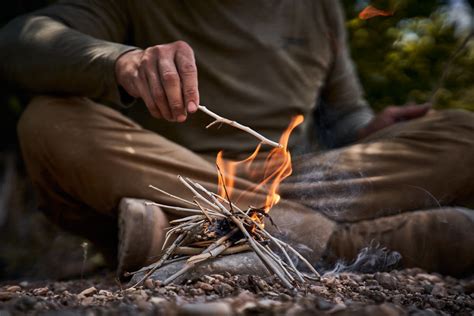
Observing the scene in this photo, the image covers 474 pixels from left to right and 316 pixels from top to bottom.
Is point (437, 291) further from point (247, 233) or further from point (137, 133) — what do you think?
point (137, 133)

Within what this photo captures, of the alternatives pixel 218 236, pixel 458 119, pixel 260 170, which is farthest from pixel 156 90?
pixel 458 119

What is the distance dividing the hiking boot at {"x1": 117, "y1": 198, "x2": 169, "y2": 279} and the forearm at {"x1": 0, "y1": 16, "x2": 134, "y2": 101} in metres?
0.43

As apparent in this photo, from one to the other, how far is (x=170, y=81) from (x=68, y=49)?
826 mm

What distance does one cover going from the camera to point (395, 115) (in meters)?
3.12

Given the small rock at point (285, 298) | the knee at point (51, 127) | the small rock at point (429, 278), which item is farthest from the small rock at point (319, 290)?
the knee at point (51, 127)

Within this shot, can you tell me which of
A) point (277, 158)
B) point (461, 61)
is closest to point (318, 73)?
point (277, 158)

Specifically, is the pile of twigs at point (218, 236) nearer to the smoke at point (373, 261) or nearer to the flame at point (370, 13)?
the smoke at point (373, 261)

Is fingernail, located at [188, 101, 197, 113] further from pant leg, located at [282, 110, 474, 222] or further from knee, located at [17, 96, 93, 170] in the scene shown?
pant leg, located at [282, 110, 474, 222]

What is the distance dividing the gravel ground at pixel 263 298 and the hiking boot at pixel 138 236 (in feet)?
0.42

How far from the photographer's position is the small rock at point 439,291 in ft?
6.42

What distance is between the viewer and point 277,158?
270 cm

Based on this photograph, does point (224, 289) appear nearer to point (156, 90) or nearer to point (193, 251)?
point (193, 251)

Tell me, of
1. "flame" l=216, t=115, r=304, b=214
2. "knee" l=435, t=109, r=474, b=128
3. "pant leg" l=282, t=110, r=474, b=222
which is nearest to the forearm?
"flame" l=216, t=115, r=304, b=214

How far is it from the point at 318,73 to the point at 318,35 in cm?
19
